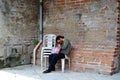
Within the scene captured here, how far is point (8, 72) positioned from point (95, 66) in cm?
221

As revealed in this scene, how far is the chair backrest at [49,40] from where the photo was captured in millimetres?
6531

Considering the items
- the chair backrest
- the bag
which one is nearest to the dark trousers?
the bag

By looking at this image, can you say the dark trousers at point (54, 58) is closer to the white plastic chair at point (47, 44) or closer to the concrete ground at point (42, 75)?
the concrete ground at point (42, 75)

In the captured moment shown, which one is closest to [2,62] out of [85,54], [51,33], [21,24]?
[21,24]

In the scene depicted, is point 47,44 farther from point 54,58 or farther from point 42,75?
point 42,75

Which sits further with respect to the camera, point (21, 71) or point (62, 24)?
point (62, 24)

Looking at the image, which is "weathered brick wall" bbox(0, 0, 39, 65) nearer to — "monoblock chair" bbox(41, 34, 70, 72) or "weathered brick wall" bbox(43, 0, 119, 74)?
"monoblock chair" bbox(41, 34, 70, 72)

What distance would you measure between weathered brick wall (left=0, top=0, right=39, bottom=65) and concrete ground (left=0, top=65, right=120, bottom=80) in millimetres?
689

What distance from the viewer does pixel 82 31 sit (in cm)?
605

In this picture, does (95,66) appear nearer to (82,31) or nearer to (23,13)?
(82,31)

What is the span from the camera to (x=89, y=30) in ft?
19.3

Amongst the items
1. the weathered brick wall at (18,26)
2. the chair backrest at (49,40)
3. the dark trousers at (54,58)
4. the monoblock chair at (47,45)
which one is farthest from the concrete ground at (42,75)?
the chair backrest at (49,40)

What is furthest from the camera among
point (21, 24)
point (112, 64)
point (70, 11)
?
point (21, 24)

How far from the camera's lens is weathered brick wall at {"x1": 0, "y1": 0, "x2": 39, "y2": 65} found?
634 centimetres
